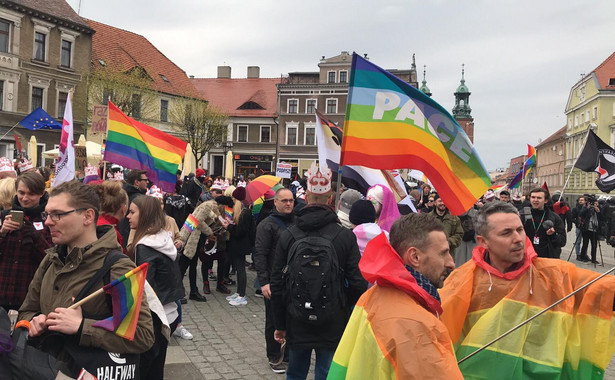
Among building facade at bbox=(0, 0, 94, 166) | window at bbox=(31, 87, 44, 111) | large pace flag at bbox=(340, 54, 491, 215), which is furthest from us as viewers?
window at bbox=(31, 87, 44, 111)

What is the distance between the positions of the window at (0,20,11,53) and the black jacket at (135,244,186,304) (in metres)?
35.7

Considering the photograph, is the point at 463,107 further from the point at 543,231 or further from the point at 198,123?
the point at 543,231

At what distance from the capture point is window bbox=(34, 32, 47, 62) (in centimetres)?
3541

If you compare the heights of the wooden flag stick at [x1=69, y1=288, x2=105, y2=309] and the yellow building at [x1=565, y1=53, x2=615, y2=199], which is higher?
the yellow building at [x1=565, y1=53, x2=615, y2=199]

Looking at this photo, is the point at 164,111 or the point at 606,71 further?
the point at 606,71

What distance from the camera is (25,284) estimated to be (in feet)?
14.0

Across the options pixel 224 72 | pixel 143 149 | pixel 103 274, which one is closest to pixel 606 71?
pixel 224 72

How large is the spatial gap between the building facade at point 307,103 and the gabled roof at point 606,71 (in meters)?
23.1

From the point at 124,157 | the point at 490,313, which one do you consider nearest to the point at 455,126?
the point at 490,313

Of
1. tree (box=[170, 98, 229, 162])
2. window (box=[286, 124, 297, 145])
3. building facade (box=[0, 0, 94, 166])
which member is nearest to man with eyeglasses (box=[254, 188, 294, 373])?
building facade (box=[0, 0, 94, 166])

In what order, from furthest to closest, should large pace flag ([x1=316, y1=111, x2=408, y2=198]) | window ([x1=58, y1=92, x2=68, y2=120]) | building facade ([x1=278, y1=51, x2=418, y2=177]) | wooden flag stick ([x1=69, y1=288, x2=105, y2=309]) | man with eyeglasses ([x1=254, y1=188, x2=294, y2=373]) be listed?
building facade ([x1=278, y1=51, x2=418, y2=177]), window ([x1=58, y1=92, x2=68, y2=120]), large pace flag ([x1=316, y1=111, x2=408, y2=198]), man with eyeglasses ([x1=254, y1=188, x2=294, y2=373]), wooden flag stick ([x1=69, y1=288, x2=105, y2=309])

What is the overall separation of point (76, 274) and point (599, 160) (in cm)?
1179

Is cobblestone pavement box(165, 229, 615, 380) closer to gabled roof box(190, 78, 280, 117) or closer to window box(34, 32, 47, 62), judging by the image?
window box(34, 32, 47, 62)

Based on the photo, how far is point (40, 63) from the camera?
116 feet
